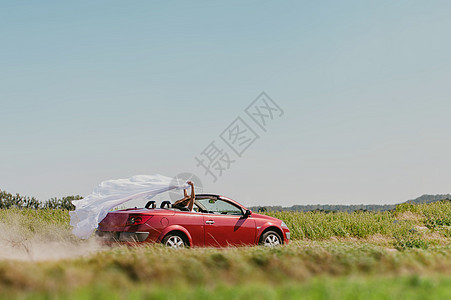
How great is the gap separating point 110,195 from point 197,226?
3.24 metres

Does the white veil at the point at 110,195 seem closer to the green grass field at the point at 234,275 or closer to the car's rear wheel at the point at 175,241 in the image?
the car's rear wheel at the point at 175,241

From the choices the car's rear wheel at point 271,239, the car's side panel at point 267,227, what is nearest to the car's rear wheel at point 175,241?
the car's side panel at point 267,227

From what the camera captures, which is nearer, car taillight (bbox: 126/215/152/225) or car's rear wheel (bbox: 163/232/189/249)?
car taillight (bbox: 126/215/152/225)

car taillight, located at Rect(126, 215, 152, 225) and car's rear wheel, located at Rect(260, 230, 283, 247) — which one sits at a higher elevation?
car taillight, located at Rect(126, 215, 152, 225)

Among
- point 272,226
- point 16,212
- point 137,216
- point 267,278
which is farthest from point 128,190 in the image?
point 16,212

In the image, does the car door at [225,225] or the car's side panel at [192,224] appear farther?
the car door at [225,225]

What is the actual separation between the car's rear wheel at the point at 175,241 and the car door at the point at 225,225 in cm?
68

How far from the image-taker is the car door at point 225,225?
12469mm

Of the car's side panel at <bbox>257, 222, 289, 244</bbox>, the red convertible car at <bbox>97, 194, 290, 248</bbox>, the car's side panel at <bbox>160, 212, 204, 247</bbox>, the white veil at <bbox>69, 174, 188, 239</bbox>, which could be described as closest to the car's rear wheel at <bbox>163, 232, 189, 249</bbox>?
the red convertible car at <bbox>97, 194, 290, 248</bbox>

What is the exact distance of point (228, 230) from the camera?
41.9 ft

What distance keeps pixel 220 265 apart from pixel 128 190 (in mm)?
6576

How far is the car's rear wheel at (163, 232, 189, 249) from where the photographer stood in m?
11.7

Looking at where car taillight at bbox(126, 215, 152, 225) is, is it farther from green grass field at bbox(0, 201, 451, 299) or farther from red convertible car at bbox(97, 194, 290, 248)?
green grass field at bbox(0, 201, 451, 299)

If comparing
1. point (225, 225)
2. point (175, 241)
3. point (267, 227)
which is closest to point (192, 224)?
point (175, 241)
